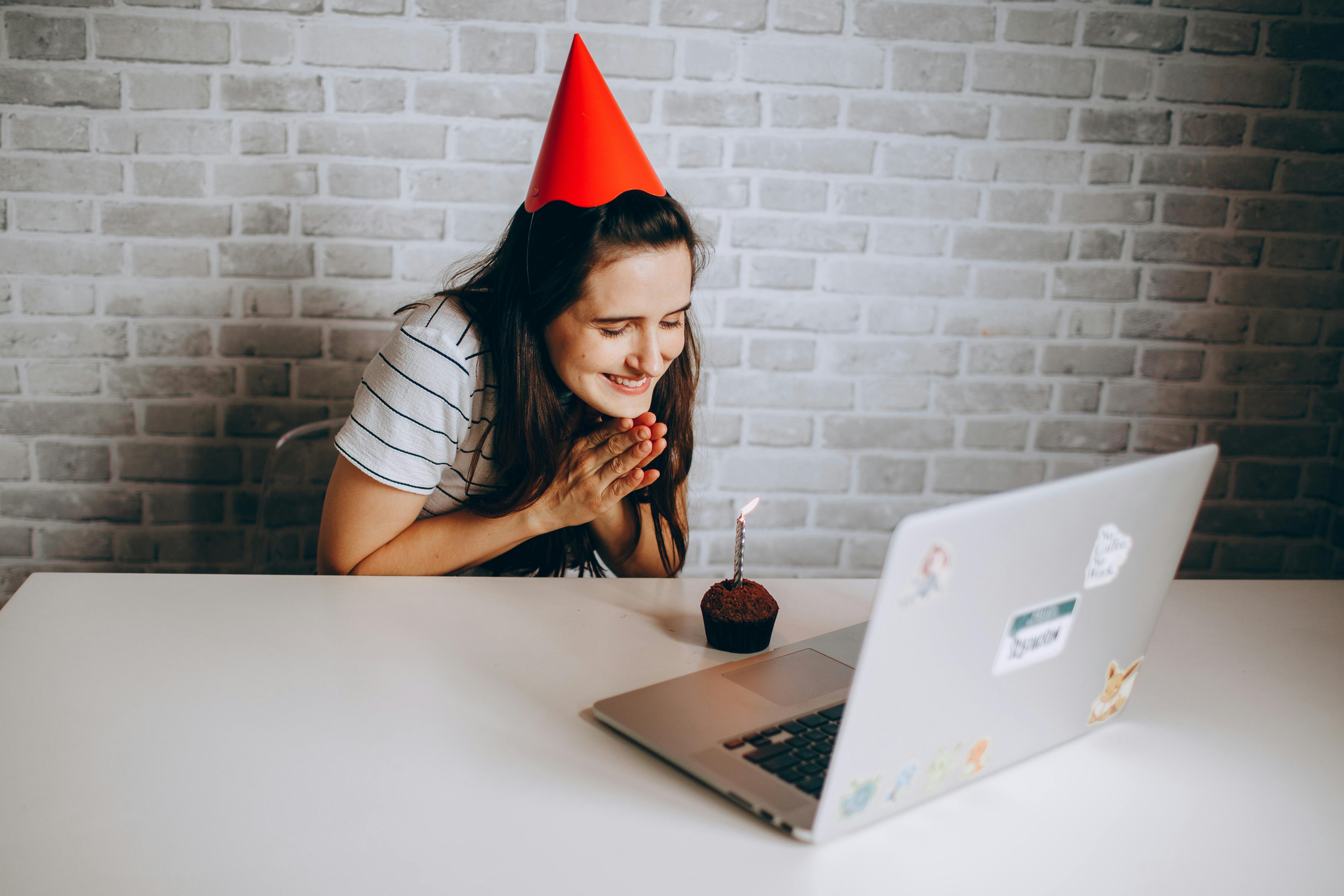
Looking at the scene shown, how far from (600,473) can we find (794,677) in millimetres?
467

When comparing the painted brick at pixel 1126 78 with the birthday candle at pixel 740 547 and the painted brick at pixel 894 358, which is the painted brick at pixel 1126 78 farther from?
the birthday candle at pixel 740 547

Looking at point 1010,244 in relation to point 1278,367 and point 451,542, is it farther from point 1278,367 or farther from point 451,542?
point 451,542

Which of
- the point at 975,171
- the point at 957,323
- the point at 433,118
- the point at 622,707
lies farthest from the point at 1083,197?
the point at 622,707

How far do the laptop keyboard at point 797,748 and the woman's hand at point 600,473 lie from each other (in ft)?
1.58

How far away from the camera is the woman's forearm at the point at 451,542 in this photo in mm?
1270

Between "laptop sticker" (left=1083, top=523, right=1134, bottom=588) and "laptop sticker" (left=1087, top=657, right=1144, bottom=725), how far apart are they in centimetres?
12

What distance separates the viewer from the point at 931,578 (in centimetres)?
57

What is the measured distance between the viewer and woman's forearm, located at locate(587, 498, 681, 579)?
4.81ft

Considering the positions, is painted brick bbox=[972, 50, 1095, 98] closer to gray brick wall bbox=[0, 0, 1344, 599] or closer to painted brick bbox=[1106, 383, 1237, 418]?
gray brick wall bbox=[0, 0, 1344, 599]

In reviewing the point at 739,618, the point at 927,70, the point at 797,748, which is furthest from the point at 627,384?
the point at 927,70

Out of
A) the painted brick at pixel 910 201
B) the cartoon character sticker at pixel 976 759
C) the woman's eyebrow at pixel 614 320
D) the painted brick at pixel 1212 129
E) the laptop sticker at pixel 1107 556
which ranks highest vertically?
the painted brick at pixel 1212 129

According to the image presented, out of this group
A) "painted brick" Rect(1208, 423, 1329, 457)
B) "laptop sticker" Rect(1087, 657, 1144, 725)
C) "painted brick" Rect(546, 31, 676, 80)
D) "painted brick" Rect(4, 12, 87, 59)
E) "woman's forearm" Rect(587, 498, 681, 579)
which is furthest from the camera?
"painted brick" Rect(1208, 423, 1329, 457)

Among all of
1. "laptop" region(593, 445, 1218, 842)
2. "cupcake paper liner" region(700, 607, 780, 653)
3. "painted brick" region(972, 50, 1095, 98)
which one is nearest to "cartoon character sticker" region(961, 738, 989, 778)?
"laptop" region(593, 445, 1218, 842)

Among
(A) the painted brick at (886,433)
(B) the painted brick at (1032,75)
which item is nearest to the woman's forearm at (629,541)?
(A) the painted brick at (886,433)
